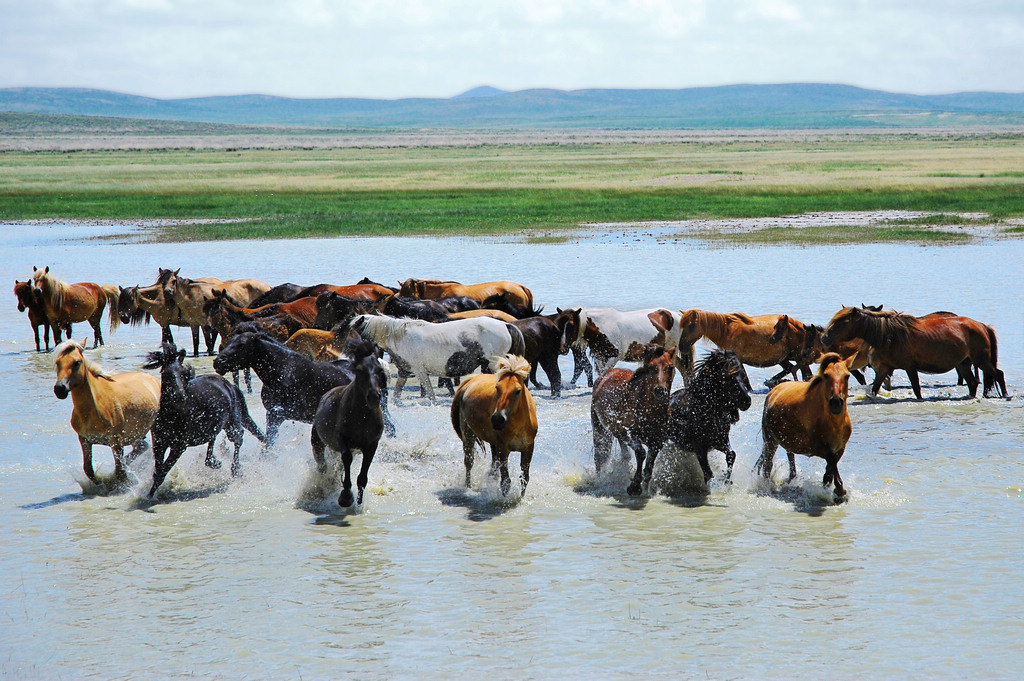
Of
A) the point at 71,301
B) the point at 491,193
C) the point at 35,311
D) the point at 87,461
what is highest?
the point at 491,193

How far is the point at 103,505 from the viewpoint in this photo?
316 inches

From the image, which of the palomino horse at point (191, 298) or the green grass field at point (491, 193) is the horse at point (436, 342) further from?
the green grass field at point (491, 193)

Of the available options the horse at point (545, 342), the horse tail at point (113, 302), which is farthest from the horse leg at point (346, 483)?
the horse tail at point (113, 302)

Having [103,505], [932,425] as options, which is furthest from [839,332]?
[103,505]

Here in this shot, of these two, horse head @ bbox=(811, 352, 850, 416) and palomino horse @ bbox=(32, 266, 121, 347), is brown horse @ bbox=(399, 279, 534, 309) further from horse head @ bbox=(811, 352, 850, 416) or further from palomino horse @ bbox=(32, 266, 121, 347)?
horse head @ bbox=(811, 352, 850, 416)

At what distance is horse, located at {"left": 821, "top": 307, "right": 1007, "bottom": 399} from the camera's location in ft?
37.4

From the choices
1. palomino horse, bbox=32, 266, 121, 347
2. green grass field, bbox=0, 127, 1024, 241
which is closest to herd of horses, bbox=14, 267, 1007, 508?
palomino horse, bbox=32, 266, 121, 347

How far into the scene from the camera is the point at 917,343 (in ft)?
37.5

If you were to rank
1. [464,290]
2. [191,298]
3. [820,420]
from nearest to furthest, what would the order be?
[820,420], [191,298], [464,290]

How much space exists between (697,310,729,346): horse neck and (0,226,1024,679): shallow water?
1585mm

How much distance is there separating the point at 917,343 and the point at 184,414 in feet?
25.0

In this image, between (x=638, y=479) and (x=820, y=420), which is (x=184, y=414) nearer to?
(x=638, y=479)

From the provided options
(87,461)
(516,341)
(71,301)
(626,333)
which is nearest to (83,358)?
(87,461)

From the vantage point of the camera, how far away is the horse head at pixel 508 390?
301 inches
